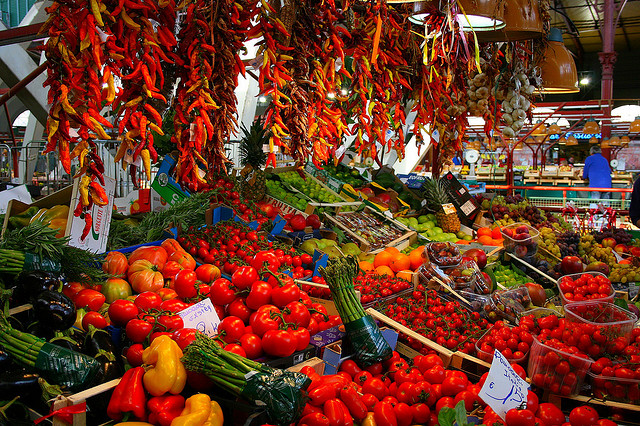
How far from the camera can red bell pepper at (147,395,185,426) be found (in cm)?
159

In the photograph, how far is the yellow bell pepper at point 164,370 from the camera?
5.37ft

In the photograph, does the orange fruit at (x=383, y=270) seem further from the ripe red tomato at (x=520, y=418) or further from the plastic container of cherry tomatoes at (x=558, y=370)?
the ripe red tomato at (x=520, y=418)

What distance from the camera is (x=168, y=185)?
4293 millimetres

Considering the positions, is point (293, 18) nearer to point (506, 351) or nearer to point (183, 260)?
point (183, 260)

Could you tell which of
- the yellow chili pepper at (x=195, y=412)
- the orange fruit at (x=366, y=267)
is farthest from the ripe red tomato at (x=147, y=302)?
the orange fruit at (x=366, y=267)

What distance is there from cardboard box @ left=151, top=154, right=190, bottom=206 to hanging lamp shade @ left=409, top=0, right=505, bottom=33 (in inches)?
96.7

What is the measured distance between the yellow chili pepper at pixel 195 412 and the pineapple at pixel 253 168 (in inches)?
134

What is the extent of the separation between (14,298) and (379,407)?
1.64 m

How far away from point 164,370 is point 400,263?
2.71 meters

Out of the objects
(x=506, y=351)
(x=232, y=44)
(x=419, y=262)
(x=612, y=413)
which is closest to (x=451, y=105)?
(x=419, y=262)

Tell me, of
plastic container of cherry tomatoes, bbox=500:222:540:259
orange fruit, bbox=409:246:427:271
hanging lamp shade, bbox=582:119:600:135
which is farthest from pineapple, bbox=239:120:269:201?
hanging lamp shade, bbox=582:119:600:135

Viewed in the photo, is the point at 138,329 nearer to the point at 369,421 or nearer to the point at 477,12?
the point at 369,421

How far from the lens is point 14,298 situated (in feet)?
6.98

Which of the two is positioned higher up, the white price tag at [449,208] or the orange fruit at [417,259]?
the white price tag at [449,208]
